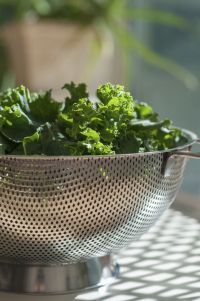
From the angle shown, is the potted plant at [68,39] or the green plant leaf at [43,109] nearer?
the green plant leaf at [43,109]

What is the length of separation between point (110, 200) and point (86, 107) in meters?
0.09

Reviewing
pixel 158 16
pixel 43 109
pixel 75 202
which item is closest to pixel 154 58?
pixel 158 16

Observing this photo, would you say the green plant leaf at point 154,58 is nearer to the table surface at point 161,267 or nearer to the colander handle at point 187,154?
the table surface at point 161,267

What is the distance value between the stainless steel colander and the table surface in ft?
0.14

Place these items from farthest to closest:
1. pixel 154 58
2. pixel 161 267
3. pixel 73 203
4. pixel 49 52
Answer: pixel 154 58 → pixel 49 52 → pixel 161 267 → pixel 73 203

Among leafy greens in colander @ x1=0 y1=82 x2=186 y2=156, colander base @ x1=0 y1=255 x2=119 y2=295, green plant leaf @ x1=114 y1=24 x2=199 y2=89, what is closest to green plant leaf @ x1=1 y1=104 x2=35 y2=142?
leafy greens in colander @ x1=0 y1=82 x2=186 y2=156

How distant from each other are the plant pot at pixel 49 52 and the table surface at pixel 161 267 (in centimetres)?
121

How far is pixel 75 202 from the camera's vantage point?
657mm

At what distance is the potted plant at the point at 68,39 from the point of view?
6.81ft

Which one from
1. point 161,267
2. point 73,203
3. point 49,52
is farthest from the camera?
point 49,52

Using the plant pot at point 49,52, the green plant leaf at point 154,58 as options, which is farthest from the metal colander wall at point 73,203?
the green plant leaf at point 154,58

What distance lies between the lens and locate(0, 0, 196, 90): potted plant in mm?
A: 2074

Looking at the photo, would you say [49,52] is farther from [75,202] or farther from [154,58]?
[75,202]

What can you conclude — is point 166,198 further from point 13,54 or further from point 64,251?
point 13,54
